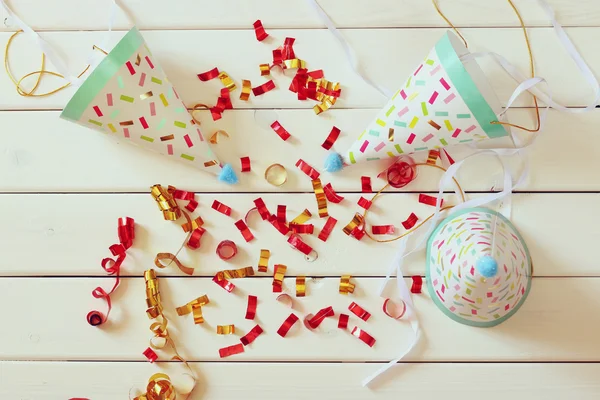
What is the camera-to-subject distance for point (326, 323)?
39.0 inches

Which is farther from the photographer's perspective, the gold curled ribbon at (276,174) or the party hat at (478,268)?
the gold curled ribbon at (276,174)

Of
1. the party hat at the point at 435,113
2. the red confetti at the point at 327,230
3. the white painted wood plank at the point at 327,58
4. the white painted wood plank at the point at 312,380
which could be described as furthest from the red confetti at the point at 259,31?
the white painted wood plank at the point at 312,380

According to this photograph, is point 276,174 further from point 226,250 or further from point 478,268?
point 478,268

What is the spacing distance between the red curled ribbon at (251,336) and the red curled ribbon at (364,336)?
0.54 feet

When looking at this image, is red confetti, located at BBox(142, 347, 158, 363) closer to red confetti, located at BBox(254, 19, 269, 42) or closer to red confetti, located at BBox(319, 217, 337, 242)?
red confetti, located at BBox(319, 217, 337, 242)

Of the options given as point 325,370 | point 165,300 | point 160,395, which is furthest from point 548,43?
point 160,395

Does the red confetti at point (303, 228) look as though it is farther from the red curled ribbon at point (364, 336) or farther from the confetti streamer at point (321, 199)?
the red curled ribbon at point (364, 336)

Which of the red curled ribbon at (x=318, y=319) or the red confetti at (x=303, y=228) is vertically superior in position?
the red confetti at (x=303, y=228)

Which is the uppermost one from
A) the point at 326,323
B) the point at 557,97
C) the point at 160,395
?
the point at 557,97

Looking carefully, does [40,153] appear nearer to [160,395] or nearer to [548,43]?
[160,395]

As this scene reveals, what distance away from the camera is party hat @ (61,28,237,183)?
0.90m

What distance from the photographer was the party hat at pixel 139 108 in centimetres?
90

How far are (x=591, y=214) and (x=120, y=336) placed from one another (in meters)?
0.85

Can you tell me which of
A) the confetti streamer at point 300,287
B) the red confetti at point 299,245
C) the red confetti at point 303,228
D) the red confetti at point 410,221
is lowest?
the confetti streamer at point 300,287
